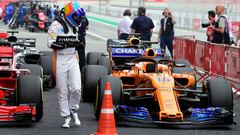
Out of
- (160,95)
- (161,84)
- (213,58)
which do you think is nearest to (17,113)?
(160,95)

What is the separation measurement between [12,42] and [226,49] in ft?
16.4

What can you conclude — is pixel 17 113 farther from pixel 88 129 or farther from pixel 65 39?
pixel 65 39

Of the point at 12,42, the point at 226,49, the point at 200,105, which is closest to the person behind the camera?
the point at 200,105

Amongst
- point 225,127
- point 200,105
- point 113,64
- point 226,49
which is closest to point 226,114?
point 225,127

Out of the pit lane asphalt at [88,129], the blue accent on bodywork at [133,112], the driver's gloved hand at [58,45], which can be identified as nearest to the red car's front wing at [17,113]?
the pit lane asphalt at [88,129]

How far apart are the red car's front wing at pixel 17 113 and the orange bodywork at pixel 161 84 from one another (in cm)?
176

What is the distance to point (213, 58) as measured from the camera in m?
18.1

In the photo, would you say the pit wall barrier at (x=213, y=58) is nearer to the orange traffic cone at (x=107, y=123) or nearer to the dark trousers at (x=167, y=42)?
the dark trousers at (x=167, y=42)

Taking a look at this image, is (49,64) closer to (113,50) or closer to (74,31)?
(113,50)

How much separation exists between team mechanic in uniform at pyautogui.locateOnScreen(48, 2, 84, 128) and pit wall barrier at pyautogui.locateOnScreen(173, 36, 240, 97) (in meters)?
5.22

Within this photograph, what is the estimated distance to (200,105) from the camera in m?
11.7

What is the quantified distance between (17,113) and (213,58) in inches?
341

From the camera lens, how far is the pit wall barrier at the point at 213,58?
54.3ft

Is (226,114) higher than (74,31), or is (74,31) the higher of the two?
(74,31)
